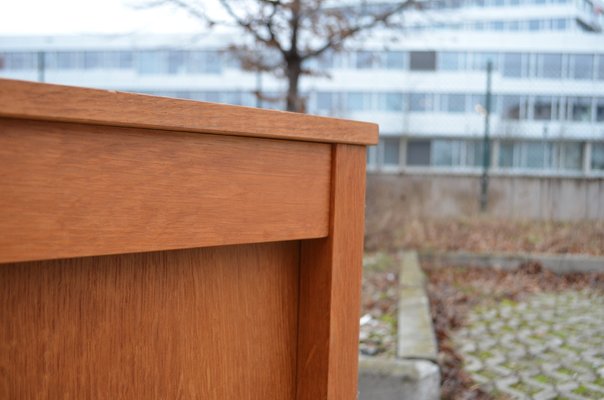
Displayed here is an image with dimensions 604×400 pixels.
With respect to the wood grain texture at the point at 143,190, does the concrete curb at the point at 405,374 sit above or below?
below

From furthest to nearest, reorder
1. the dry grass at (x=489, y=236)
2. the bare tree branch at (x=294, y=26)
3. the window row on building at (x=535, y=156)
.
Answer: the window row on building at (x=535, y=156), the dry grass at (x=489, y=236), the bare tree branch at (x=294, y=26)

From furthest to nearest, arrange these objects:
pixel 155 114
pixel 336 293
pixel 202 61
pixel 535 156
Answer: pixel 202 61 → pixel 535 156 → pixel 336 293 → pixel 155 114

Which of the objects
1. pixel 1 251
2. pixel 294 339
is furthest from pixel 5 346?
pixel 294 339

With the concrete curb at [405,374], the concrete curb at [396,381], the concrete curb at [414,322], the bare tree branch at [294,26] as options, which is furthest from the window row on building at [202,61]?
the concrete curb at [396,381]

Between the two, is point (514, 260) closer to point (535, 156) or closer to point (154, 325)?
point (535, 156)

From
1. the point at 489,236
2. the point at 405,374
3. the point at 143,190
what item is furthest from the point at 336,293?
the point at 489,236

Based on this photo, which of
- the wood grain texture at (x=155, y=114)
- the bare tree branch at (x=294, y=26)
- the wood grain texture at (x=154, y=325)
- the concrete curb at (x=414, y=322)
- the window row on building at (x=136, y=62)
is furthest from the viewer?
the window row on building at (x=136, y=62)

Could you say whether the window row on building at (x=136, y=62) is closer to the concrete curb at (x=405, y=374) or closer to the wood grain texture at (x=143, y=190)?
the concrete curb at (x=405, y=374)

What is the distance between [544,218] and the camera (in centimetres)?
951

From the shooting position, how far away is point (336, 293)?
1.32 meters

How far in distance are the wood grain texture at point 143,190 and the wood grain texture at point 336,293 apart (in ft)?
0.20

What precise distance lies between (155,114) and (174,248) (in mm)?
216

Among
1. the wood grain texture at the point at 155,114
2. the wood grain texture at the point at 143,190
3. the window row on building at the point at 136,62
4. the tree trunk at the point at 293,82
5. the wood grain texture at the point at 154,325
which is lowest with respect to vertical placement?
the wood grain texture at the point at 154,325

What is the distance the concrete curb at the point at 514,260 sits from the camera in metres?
6.86
